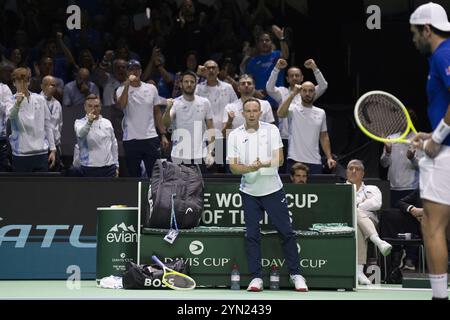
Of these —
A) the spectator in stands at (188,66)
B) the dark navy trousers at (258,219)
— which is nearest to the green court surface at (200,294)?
the dark navy trousers at (258,219)

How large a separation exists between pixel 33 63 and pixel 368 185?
550cm

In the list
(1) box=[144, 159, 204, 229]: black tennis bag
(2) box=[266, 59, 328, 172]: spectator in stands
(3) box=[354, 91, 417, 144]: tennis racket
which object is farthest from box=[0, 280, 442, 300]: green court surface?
(2) box=[266, 59, 328, 172]: spectator in stands

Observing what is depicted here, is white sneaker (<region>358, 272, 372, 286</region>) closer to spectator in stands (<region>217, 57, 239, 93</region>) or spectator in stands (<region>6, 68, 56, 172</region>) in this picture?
spectator in stands (<region>217, 57, 239, 93</region>)

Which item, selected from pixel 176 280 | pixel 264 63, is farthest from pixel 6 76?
pixel 176 280

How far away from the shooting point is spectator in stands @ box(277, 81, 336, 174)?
13766mm

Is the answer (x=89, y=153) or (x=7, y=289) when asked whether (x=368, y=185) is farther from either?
(x=7, y=289)

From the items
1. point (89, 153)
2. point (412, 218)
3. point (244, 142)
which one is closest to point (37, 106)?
point (89, 153)

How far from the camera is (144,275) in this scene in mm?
11078

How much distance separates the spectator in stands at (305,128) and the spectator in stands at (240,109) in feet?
0.75

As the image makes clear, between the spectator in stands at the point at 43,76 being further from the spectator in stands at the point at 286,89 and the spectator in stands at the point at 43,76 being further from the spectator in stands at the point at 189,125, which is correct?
the spectator in stands at the point at 286,89

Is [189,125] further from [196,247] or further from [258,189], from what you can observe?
[258,189]

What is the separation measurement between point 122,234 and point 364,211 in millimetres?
2753

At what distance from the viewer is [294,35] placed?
56.3 feet

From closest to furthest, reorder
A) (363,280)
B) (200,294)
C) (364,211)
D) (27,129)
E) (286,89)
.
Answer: (200,294) → (363,280) → (364,211) → (27,129) → (286,89)
